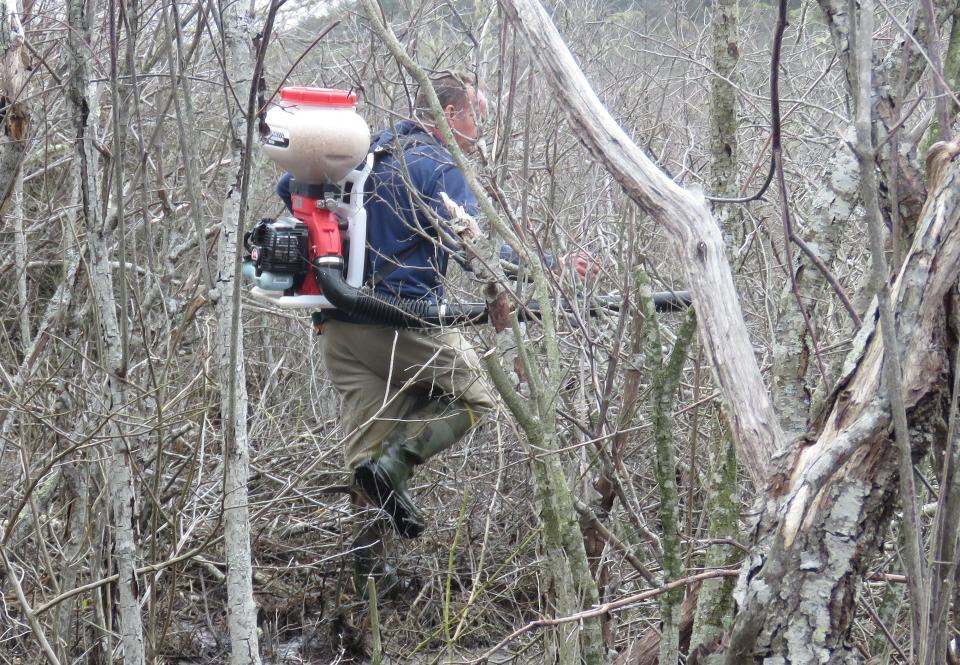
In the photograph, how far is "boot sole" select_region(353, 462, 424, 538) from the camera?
410cm

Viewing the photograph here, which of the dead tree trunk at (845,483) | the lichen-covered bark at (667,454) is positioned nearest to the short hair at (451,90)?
the lichen-covered bark at (667,454)

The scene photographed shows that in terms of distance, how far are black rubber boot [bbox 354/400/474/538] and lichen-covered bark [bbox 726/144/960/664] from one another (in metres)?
2.63

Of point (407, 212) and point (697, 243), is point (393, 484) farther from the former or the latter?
point (697, 243)

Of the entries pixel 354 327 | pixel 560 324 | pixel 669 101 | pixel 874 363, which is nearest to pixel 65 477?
pixel 354 327

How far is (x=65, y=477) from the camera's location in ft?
11.4

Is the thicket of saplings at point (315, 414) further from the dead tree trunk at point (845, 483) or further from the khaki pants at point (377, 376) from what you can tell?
the dead tree trunk at point (845, 483)

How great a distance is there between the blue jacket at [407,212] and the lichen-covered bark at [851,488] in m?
2.49

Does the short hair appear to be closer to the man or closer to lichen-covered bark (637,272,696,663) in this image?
the man

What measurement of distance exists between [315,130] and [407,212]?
0.86 metres

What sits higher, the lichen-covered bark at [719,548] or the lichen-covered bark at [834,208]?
the lichen-covered bark at [834,208]

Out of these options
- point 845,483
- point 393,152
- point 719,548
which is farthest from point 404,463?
point 845,483

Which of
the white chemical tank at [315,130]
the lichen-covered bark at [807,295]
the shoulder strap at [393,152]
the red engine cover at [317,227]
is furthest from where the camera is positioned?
the shoulder strap at [393,152]

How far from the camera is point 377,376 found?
4316mm

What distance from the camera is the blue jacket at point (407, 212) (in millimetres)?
3932
